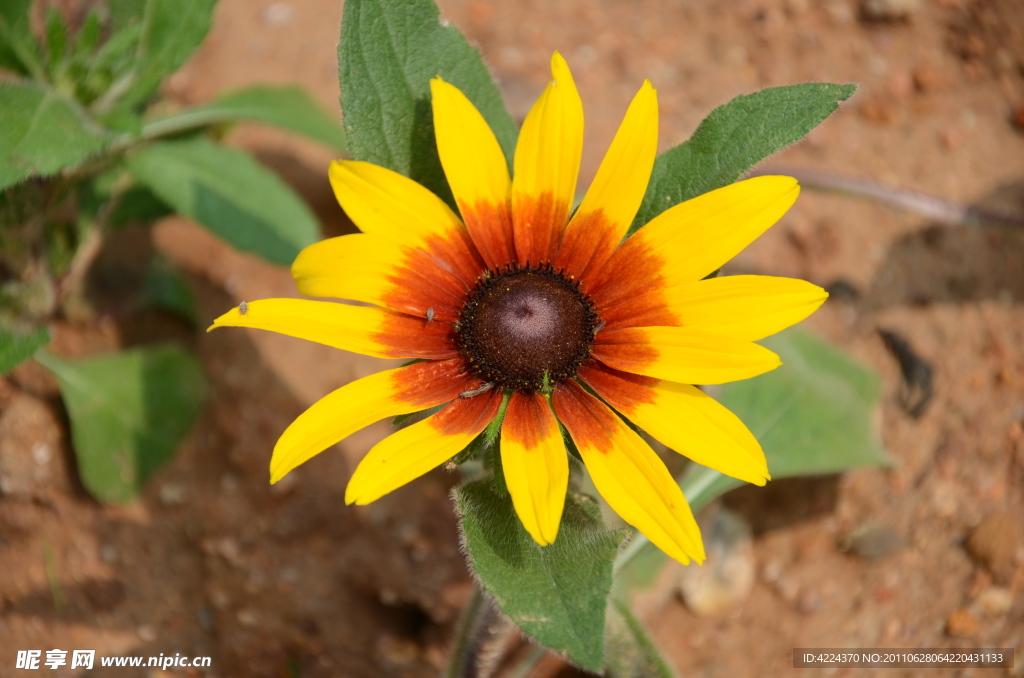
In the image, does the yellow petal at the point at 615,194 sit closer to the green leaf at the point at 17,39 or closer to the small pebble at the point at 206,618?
the green leaf at the point at 17,39

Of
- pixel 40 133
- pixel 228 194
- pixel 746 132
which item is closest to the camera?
pixel 746 132

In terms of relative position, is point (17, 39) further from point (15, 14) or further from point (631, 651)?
point (631, 651)

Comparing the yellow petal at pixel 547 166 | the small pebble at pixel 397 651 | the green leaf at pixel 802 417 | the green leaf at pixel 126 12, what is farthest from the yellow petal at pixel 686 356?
the green leaf at pixel 126 12

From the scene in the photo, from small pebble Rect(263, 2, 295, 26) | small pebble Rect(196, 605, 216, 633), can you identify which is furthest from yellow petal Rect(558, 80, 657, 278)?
small pebble Rect(263, 2, 295, 26)

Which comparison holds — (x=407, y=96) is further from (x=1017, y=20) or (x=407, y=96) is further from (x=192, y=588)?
(x=1017, y=20)

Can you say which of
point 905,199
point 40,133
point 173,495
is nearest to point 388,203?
point 40,133

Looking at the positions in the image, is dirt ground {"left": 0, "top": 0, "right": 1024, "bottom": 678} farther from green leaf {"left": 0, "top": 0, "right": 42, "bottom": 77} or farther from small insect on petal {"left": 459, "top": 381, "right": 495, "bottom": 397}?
small insect on petal {"left": 459, "top": 381, "right": 495, "bottom": 397}
